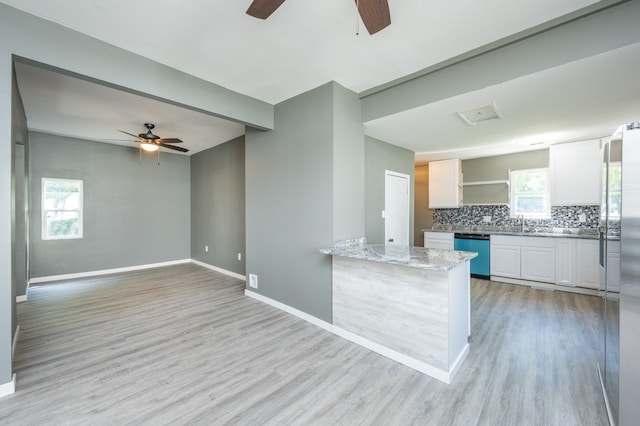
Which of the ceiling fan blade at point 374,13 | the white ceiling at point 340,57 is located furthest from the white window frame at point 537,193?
the ceiling fan blade at point 374,13

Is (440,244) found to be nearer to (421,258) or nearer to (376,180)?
(376,180)

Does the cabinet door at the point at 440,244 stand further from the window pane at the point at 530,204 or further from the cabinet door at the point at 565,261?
the cabinet door at the point at 565,261

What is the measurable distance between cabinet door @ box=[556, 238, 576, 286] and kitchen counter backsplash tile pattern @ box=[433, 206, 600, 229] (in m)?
0.64

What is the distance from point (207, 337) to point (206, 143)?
13.6ft

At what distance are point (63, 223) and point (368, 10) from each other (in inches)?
257

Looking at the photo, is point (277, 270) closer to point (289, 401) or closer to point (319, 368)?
point (319, 368)

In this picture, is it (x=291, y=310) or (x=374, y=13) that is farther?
(x=291, y=310)

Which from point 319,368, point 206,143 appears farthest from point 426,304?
point 206,143

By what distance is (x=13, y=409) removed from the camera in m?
1.75

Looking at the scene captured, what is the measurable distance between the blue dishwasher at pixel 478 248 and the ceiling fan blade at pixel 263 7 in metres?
5.03

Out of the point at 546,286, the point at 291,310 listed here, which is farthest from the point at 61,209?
the point at 546,286

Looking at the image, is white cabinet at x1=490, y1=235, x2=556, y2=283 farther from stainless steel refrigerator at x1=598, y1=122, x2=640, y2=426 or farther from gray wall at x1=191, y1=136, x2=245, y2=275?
gray wall at x1=191, y1=136, x2=245, y2=275

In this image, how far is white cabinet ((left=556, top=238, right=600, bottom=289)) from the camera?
12.9 ft

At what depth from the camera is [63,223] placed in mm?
5039
